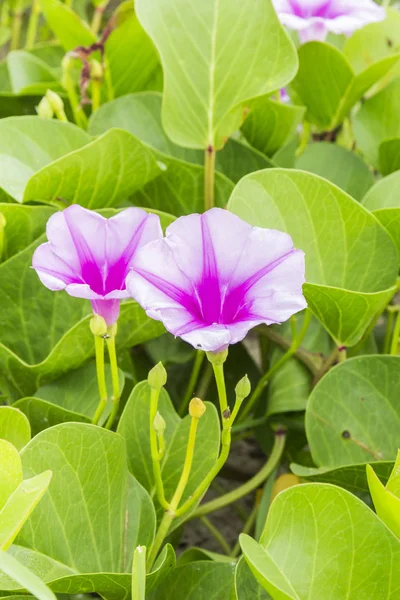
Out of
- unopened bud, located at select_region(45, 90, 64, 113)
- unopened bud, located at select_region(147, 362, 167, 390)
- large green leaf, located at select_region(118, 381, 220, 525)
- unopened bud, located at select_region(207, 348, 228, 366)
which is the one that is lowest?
large green leaf, located at select_region(118, 381, 220, 525)

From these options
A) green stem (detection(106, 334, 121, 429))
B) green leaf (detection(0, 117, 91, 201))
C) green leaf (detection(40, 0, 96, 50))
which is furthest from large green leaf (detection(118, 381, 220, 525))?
green leaf (detection(40, 0, 96, 50))

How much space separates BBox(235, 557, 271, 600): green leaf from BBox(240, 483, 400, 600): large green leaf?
0.18ft

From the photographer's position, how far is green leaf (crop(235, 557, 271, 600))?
0.63 m

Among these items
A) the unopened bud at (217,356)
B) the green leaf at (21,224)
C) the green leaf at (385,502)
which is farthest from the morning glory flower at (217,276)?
the green leaf at (21,224)

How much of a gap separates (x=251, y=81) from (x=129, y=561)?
0.48 metres

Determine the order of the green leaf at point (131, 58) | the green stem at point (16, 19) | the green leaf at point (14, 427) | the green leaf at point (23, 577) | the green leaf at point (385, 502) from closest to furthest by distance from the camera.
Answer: the green leaf at point (23, 577), the green leaf at point (385, 502), the green leaf at point (14, 427), the green leaf at point (131, 58), the green stem at point (16, 19)

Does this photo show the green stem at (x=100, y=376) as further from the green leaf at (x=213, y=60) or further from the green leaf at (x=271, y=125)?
the green leaf at (x=271, y=125)

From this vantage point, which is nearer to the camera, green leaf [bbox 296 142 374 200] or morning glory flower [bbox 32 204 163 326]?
morning glory flower [bbox 32 204 163 326]

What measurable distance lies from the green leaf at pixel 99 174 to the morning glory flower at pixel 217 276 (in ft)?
0.65

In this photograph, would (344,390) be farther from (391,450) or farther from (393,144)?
(393,144)

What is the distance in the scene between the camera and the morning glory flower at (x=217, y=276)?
58 centimetres

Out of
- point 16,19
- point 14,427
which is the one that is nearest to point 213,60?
point 14,427

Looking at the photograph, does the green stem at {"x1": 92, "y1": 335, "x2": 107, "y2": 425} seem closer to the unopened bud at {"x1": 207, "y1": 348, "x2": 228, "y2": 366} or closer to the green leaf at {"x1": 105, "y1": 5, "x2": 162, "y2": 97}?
the unopened bud at {"x1": 207, "y1": 348, "x2": 228, "y2": 366}

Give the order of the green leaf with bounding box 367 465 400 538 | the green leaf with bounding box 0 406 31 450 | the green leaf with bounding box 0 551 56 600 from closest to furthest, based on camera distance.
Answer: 1. the green leaf with bounding box 0 551 56 600
2. the green leaf with bounding box 367 465 400 538
3. the green leaf with bounding box 0 406 31 450
